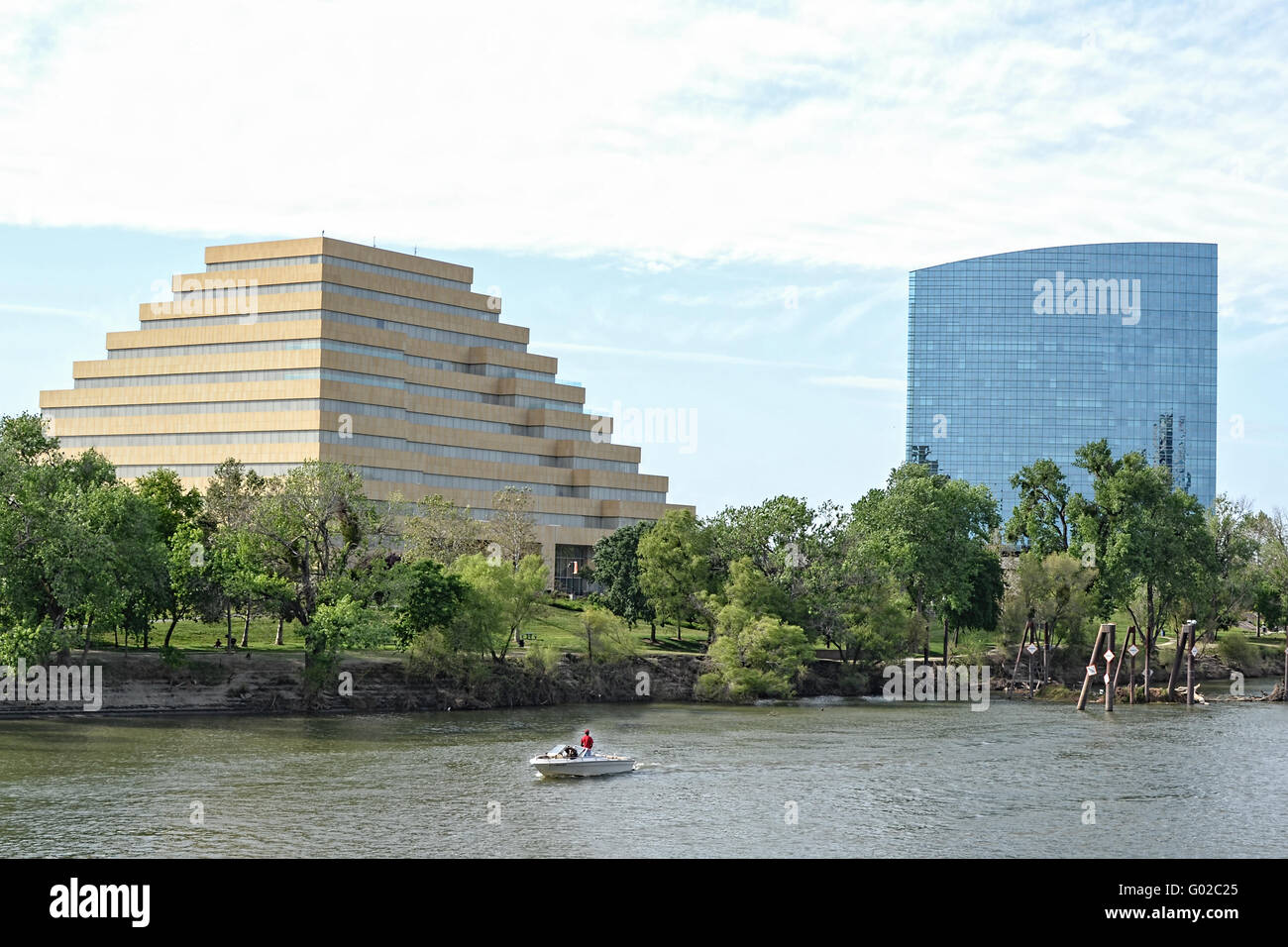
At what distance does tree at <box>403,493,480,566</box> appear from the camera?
114938 mm

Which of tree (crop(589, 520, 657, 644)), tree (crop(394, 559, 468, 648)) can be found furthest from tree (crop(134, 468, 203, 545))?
tree (crop(589, 520, 657, 644))

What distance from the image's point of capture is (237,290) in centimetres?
16462

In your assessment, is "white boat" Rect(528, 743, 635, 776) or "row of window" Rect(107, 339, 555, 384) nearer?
"white boat" Rect(528, 743, 635, 776)

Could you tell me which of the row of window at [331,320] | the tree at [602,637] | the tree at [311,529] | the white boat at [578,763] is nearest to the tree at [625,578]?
the tree at [602,637]

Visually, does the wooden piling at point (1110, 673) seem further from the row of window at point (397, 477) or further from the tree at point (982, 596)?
the row of window at point (397, 477)

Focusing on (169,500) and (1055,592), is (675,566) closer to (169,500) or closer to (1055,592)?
(1055,592)

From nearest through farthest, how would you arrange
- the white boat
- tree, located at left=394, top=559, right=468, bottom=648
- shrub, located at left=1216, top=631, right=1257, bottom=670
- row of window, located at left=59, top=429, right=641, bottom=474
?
the white boat < tree, located at left=394, top=559, right=468, bottom=648 < shrub, located at left=1216, top=631, right=1257, bottom=670 < row of window, located at left=59, top=429, right=641, bottom=474

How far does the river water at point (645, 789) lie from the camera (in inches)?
1855

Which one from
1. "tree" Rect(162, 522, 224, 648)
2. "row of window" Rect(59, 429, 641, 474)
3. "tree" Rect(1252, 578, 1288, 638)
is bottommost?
"tree" Rect(1252, 578, 1288, 638)

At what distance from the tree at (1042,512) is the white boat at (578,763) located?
271 feet

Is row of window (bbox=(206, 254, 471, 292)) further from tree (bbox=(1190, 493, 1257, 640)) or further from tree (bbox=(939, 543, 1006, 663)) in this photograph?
tree (bbox=(1190, 493, 1257, 640))

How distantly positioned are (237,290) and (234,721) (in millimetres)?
95232

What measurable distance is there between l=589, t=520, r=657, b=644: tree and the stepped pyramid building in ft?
85.8
